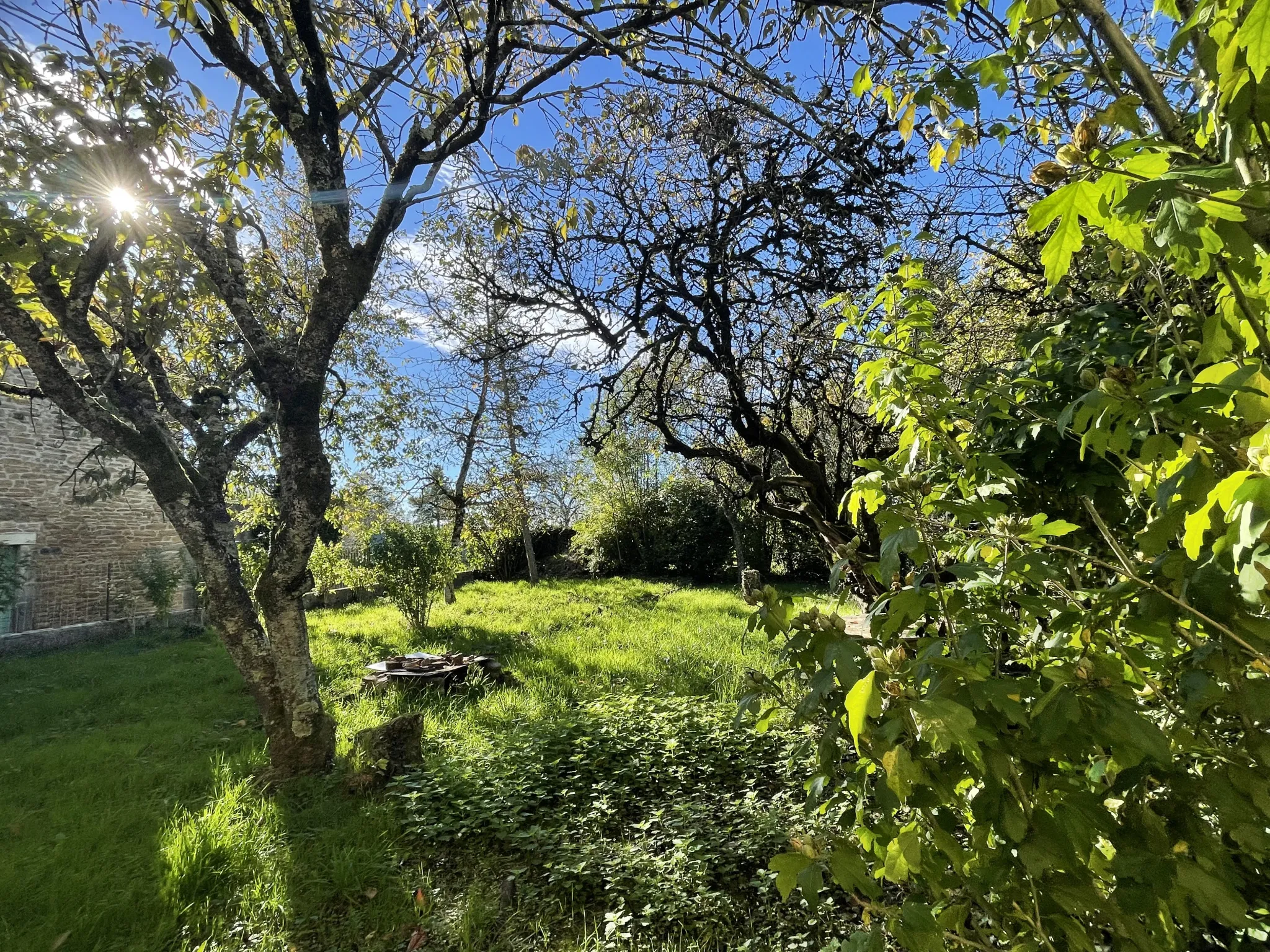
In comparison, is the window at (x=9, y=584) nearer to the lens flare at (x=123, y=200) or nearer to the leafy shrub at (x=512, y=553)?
the leafy shrub at (x=512, y=553)

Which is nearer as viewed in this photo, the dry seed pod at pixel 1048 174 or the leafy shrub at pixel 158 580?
the dry seed pod at pixel 1048 174

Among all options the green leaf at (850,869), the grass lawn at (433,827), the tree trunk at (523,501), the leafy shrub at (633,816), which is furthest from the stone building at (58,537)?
the green leaf at (850,869)

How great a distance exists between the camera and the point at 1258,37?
698mm

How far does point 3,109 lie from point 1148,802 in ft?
24.0

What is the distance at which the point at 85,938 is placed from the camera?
2.49 metres

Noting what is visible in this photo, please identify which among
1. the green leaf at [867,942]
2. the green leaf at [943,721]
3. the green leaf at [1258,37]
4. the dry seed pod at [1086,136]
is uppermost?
the dry seed pod at [1086,136]

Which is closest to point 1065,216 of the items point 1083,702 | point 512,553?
point 1083,702

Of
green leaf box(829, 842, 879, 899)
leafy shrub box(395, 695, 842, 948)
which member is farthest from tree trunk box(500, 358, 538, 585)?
green leaf box(829, 842, 879, 899)

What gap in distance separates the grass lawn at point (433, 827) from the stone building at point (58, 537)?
24.4 feet

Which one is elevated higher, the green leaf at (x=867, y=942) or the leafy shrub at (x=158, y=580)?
the leafy shrub at (x=158, y=580)

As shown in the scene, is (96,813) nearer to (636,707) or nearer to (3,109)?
(636,707)

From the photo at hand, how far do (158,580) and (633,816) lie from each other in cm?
1344

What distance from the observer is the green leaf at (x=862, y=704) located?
3.07 feet

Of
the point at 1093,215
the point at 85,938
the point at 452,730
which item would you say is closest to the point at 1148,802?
the point at 1093,215
